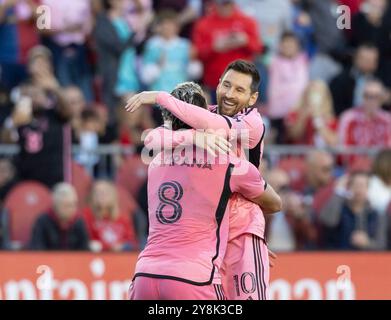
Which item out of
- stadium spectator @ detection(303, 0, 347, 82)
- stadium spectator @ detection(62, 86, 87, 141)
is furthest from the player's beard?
stadium spectator @ detection(303, 0, 347, 82)

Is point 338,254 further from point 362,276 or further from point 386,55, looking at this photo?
point 386,55

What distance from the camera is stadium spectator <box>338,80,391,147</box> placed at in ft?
50.9

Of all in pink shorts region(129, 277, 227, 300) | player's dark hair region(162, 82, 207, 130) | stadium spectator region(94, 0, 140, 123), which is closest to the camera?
pink shorts region(129, 277, 227, 300)

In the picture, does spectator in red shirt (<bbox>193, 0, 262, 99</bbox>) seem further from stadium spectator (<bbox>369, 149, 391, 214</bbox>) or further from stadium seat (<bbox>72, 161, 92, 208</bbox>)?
stadium spectator (<bbox>369, 149, 391, 214</bbox>)

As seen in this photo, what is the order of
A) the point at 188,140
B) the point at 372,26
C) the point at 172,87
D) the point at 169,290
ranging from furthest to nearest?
1. the point at 372,26
2. the point at 172,87
3. the point at 188,140
4. the point at 169,290

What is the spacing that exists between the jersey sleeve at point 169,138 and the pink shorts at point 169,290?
0.87m

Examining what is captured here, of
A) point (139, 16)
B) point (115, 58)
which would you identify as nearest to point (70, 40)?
point (115, 58)

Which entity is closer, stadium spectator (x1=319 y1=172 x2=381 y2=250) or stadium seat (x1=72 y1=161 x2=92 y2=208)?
stadium spectator (x1=319 y1=172 x2=381 y2=250)

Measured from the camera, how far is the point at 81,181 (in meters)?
14.5

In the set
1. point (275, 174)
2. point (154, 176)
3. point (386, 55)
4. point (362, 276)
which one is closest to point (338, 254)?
point (362, 276)

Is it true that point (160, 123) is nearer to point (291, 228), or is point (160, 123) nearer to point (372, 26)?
point (291, 228)

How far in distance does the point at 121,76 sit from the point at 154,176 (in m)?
7.23

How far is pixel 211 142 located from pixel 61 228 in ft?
17.9

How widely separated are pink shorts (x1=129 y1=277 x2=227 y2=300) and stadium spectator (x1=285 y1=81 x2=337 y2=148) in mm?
6982
